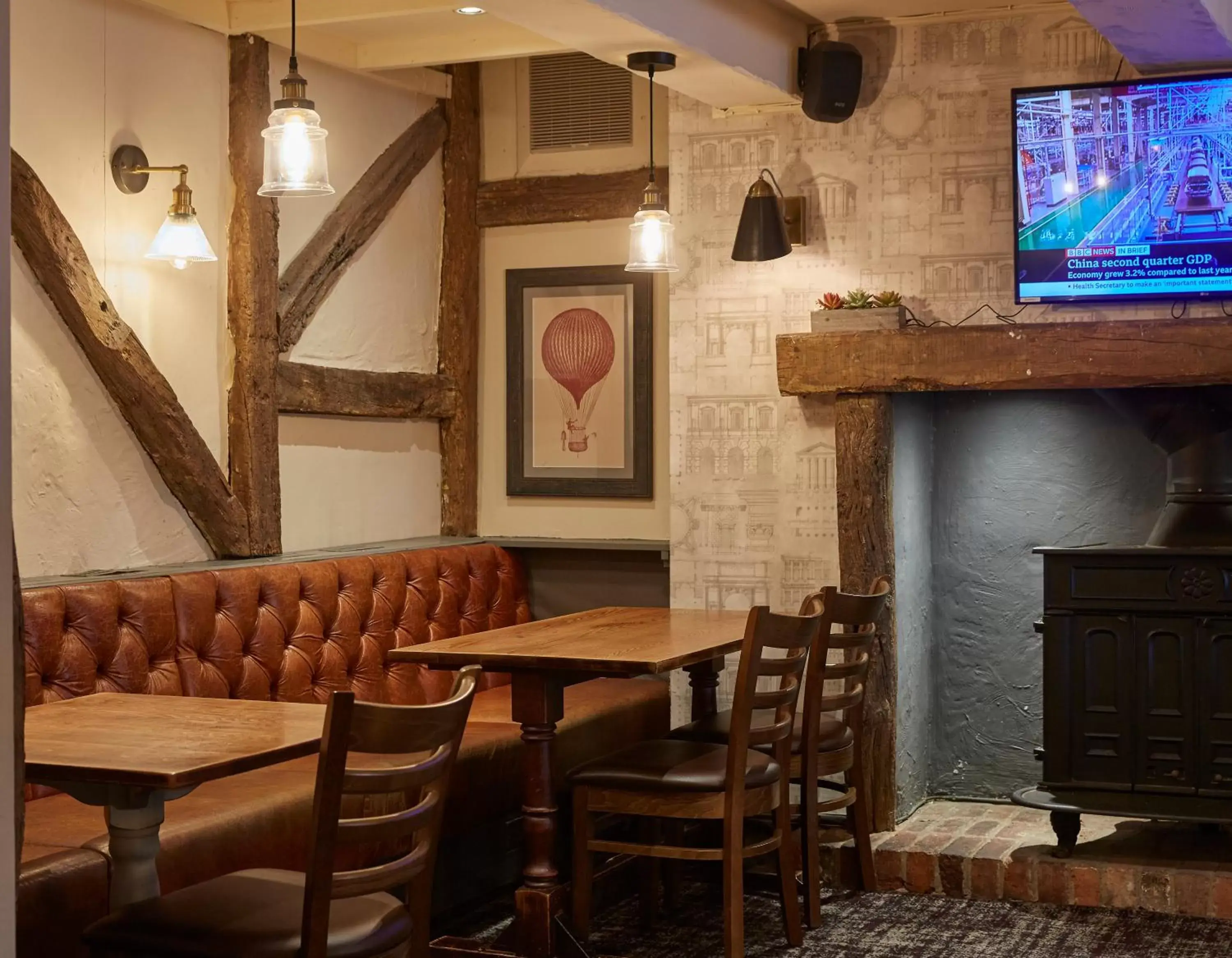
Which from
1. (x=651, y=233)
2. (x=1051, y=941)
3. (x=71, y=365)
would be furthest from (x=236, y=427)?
(x=1051, y=941)

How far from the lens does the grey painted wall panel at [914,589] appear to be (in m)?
5.23

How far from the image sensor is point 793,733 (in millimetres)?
4438

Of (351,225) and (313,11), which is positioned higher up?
(313,11)

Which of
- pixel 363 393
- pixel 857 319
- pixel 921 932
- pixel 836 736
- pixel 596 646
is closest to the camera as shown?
pixel 596 646

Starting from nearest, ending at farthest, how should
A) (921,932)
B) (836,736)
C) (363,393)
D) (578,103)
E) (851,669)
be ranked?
(921,932) → (851,669) → (836,736) → (363,393) → (578,103)

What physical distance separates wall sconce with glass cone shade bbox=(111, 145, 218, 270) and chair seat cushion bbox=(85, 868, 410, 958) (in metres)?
2.32

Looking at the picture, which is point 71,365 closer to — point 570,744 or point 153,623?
point 153,623

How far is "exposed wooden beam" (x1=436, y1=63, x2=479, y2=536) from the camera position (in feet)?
20.8

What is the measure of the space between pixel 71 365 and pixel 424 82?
86.1 inches

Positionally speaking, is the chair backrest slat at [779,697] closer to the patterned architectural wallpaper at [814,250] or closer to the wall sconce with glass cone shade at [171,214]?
the patterned architectural wallpaper at [814,250]

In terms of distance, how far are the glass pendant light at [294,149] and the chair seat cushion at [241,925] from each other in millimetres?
1941

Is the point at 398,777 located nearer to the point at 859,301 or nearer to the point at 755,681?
the point at 755,681

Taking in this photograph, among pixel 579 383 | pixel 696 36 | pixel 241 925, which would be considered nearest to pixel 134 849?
pixel 241 925

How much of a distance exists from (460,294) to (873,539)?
2165 mm
